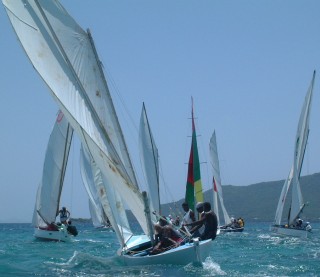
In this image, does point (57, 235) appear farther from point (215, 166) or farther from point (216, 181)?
point (216, 181)

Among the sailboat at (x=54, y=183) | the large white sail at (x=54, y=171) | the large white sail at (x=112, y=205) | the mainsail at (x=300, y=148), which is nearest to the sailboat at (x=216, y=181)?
the mainsail at (x=300, y=148)

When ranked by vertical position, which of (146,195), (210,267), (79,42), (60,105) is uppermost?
(79,42)

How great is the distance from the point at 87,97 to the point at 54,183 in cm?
2081

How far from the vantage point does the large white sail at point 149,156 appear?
38.7 m

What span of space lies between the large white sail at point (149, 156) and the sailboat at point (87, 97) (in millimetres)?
16730

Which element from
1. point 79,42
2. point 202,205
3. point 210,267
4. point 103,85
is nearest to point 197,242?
point 210,267

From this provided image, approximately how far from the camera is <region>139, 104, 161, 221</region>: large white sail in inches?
1523

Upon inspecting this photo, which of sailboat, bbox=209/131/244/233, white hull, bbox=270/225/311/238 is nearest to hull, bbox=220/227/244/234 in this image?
sailboat, bbox=209/131/244/233

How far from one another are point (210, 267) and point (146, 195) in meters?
3.01

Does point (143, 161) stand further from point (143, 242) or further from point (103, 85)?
point (103, 85)

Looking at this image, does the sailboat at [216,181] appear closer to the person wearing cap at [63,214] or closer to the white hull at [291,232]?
the white hull at [291,232]

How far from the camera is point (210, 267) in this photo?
20.6 meters

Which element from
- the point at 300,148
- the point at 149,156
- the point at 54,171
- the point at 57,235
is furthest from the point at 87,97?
the point at 300,148

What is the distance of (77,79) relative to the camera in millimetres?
19906
